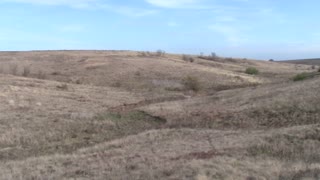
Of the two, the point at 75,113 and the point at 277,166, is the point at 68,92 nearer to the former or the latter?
the point at 75,113

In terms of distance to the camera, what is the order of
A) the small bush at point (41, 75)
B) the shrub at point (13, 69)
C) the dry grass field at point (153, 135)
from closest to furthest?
1. the dry grass field at point (153, 135)
2. the small bush at point (41, 75)
3. the shrub at point (13, 69)

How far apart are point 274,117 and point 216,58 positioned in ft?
313

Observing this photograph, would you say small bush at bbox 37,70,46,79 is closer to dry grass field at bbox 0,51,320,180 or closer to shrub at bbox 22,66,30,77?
shrub at bbox 22,66,30,77

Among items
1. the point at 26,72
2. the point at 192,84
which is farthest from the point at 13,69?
the point at 192,84

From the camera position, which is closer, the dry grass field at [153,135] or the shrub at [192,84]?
the dry grass field at [153,135]

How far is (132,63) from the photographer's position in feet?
263

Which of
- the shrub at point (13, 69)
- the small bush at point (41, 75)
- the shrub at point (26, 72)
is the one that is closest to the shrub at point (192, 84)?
the small bush at point (41, 75)

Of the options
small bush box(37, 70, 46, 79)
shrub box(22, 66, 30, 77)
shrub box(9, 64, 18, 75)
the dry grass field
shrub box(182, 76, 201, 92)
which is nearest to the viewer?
the dry grass field

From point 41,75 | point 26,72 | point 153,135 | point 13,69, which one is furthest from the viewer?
point 13,69

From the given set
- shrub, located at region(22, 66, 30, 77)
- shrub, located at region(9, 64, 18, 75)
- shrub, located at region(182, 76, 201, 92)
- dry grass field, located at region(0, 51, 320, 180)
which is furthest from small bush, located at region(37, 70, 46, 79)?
shrub, located at region(182, 76, 201, 92)

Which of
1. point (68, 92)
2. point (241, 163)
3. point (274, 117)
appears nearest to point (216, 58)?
point (68, 92)

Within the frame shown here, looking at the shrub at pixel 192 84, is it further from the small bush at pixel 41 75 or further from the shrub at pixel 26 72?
the shrub at pixel 26 72

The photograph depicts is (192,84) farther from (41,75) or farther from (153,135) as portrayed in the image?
(153,135)

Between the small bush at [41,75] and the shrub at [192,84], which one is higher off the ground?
the shrub at [192,84]
